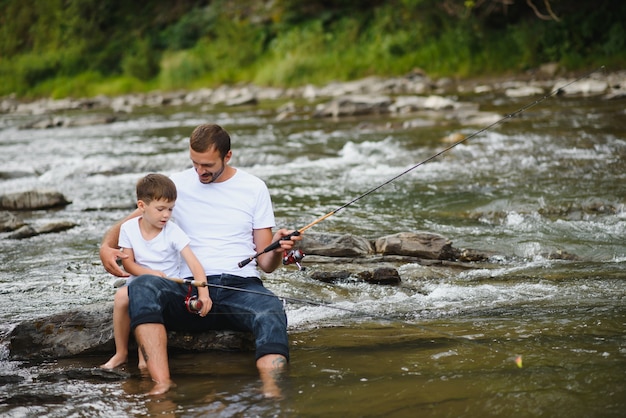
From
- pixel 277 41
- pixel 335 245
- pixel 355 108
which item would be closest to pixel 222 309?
pixel 335 245

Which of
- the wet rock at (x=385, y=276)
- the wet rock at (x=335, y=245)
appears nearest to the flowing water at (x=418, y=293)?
the wet rock at (x=385, y=276)

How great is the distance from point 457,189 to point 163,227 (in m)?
6.17

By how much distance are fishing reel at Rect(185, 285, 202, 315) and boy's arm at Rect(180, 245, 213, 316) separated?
20 millimetres

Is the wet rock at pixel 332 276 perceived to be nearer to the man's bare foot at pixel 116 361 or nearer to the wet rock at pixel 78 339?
the wet rock at pixel 78 339

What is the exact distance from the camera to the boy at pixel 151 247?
4539 millimetres

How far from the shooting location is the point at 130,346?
473 cm

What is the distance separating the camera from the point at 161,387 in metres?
4.09

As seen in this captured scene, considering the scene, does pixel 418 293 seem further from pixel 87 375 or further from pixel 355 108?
pixel 355 108

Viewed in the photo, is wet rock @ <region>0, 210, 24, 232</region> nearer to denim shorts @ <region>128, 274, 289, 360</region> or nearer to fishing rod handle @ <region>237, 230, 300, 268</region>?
denim shorts @ <region>128, 274, 289, 360</region>

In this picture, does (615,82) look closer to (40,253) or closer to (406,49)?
(406,49)

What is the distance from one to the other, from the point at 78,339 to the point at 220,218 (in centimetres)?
112

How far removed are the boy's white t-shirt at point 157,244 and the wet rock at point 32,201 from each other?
6583 millimetres

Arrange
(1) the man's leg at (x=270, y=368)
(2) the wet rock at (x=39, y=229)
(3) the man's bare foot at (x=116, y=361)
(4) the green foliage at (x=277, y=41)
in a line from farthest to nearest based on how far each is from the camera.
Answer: (4) the green foliage at (x=277, y=41), (2) the wet rock at (x=39, y=229), (3) the man's bare foot at (x=116, y=361), (1) the man's leg at (x=270, y=368)

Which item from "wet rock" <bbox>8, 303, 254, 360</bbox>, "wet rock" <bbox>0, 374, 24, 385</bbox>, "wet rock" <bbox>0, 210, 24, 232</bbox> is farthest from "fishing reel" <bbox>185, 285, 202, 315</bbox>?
"wet rock" <bbox>0, 210, 24, 232</bbox>
